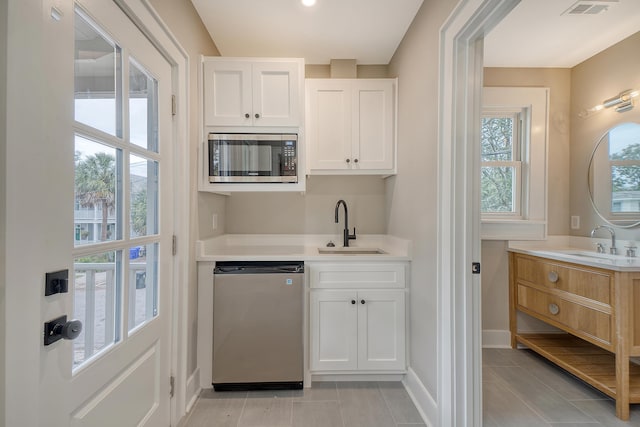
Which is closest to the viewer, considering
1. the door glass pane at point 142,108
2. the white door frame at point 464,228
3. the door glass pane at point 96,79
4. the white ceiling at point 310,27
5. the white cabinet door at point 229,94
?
the door glass pane at point 96,79

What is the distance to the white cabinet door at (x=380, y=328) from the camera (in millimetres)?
2041

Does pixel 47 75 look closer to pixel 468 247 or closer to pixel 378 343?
pixel 468 247

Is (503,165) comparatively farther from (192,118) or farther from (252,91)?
(192,118)

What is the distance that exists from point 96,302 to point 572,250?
10.8ft

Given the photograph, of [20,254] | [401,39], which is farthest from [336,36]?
[20,254]

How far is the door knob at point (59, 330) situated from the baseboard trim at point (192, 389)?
1.22 m

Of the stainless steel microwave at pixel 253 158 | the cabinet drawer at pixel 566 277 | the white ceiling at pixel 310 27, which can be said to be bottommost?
the cabinet drawer at pixel 566 277

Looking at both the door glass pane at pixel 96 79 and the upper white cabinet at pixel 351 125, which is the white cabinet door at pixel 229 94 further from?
the door glass pane at pixel 96 79

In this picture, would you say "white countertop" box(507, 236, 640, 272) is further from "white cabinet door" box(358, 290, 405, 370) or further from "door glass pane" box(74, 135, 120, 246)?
"door glass pane" box(74, 135, 120, 246)

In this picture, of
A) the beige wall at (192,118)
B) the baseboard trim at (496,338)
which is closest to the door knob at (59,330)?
the beige wall at (192,118)

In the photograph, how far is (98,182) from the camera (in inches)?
41.5

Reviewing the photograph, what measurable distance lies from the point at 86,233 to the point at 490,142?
3.18 metres

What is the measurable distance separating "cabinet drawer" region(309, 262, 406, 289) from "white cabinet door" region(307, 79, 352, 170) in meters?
0.83

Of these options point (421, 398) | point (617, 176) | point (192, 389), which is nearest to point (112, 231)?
point (192, 389)
